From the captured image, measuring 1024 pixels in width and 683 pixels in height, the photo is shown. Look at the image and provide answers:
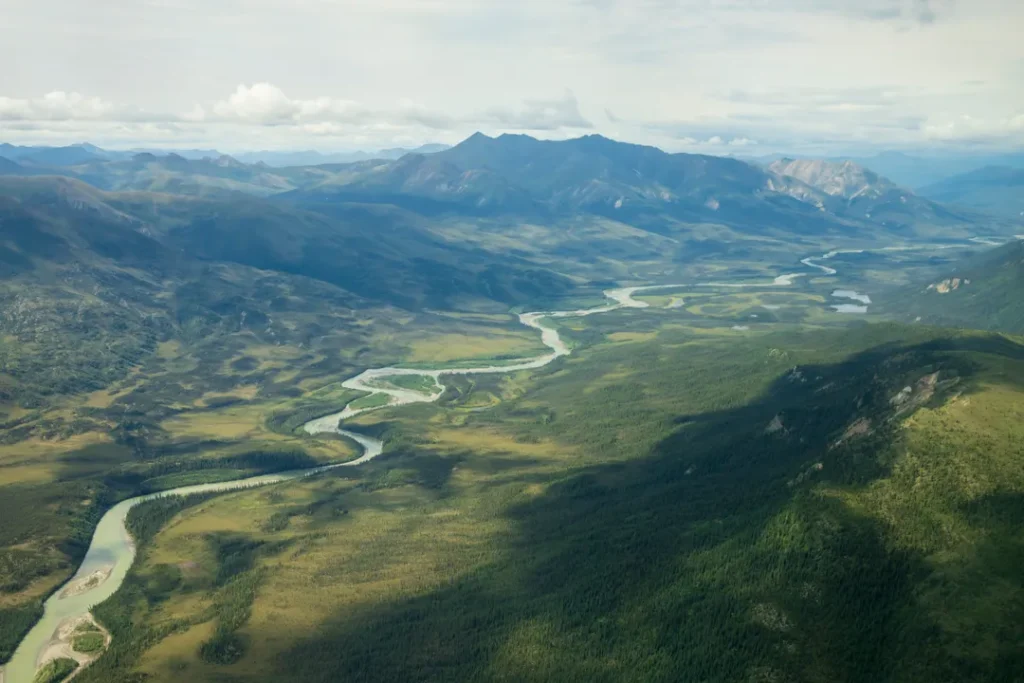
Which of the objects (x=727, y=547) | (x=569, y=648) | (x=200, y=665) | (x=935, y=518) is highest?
(x=935, y=518)

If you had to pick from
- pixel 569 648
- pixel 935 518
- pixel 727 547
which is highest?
pixel 935 518

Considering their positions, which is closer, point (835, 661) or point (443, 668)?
point (835, 661)

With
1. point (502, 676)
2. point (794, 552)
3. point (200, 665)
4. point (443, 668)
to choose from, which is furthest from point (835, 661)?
point (200, 665)

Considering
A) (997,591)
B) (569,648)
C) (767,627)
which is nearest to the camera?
(997,591)

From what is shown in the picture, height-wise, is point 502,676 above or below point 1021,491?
below

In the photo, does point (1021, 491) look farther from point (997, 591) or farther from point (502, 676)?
point (502, 676)

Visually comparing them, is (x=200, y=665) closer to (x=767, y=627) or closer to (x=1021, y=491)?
(x=767, y=627)

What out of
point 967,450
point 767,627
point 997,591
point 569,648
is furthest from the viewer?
point 967,450

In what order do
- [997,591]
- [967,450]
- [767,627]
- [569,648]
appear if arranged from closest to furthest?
[997,591] → [767,627] → [569,648] → [967,450]

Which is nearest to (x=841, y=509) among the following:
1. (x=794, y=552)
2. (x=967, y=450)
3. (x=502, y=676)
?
(x=794, y=552)
